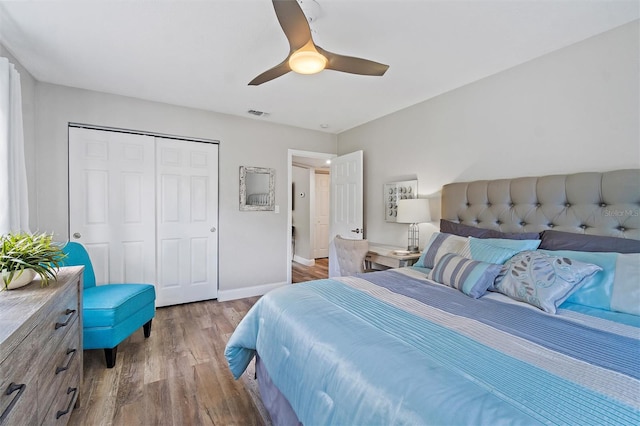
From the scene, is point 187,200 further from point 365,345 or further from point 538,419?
point 538,419

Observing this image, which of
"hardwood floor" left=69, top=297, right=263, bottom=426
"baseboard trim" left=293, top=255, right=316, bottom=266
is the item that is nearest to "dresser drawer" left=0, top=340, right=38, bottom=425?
"hardwood floor" left=69, top=297, right=263, bottom=426

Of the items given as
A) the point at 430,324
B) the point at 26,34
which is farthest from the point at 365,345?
the point at 26,34

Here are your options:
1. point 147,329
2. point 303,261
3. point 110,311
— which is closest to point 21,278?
point 110,311

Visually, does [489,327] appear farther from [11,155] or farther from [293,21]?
[11,155]

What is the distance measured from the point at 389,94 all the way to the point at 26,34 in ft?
9.80

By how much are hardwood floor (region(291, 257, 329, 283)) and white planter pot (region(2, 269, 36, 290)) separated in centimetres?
356

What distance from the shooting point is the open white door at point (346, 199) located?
3980 mm

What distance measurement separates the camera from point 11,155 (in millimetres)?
1960

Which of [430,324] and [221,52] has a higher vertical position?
[221,52]

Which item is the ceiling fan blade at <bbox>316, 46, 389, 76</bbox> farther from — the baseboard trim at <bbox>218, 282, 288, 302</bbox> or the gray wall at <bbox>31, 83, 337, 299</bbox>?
the baseboard trim at <bbox>218, 282, 288, 302</bbox>

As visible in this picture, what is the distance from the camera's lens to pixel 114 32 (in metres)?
2.00

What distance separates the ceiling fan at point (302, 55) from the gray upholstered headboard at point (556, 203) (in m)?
1.46

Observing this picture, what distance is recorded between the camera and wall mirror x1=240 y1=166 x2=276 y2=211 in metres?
3.93

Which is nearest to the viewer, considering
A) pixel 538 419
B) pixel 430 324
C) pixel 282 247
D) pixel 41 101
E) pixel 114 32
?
pixel 538 419
